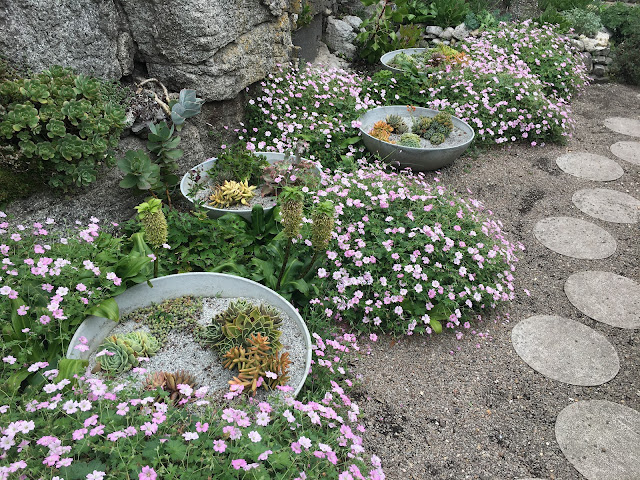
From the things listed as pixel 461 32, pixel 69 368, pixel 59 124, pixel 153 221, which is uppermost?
pixel 59 124

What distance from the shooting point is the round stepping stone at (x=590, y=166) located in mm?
5238

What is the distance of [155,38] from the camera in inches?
150

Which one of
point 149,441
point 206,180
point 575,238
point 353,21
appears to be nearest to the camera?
point 149,441

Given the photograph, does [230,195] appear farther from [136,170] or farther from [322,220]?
[322,220]

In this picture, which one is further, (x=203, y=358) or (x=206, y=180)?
(x=206, y=180)

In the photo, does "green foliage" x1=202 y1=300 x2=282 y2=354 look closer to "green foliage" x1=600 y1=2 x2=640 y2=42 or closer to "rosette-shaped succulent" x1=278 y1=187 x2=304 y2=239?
"rosette-shaped succulent" x1=278 y1=187 x2=304 y2=239

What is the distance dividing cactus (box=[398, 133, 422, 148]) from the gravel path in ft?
4.29

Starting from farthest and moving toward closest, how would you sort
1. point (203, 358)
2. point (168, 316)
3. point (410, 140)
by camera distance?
point (410, 140), point (168, 316), point (203, 358)

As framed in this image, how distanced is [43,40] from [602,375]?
428cm

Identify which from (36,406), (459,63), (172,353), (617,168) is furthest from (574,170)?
(36,406)

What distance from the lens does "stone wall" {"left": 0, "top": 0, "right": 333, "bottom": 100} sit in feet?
10.2

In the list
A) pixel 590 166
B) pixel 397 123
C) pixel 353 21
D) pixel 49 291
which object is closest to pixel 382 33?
pixel 353 21

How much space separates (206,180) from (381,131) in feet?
6.58

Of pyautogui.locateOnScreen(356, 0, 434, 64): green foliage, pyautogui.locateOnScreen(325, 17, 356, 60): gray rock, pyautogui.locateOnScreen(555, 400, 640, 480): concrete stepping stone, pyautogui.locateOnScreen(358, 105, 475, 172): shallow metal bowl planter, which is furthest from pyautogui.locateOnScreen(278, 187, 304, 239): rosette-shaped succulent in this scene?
pyautogui.locateOnScreen(325, 17, 356, 60): gray rock
